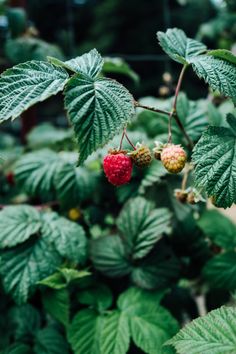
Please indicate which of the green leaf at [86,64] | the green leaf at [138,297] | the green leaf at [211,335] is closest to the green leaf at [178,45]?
the green leaf at [86,64]

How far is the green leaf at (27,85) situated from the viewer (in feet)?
2.30

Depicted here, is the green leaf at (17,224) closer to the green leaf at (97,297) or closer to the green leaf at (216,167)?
the green leaf at (97,297)

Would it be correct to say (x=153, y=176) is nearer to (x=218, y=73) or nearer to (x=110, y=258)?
(x=110, y=258)

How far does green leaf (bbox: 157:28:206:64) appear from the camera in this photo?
84 centimetres

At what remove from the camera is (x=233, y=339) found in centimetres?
74

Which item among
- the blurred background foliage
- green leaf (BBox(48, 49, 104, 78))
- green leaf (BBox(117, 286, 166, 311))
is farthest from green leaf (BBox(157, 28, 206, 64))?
the blurred background foliage

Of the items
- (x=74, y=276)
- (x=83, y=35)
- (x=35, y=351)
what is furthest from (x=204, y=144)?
(x=83, y=35)

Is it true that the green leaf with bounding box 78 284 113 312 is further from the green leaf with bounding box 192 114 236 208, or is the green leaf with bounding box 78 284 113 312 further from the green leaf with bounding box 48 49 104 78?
the green leaf with bounding box 48 49 104 78

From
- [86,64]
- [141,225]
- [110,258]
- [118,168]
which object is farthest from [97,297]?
[86,64]

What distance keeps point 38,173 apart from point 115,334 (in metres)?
0.50

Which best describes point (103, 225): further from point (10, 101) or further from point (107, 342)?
point (10, 101)

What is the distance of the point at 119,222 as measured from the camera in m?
1.16

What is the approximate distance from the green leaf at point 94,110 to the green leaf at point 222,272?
1.95ft

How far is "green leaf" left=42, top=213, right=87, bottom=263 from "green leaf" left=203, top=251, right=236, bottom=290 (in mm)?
327
